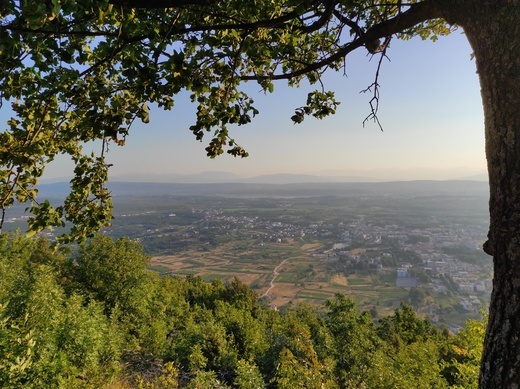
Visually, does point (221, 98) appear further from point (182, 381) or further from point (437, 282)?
point (437, 282)

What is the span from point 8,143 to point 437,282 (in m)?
111

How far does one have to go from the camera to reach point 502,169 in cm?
188

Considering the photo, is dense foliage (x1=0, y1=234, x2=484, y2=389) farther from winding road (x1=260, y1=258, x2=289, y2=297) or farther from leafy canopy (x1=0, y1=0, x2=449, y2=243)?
winding road (x1=260, y1=258, x2=289, y2=297)

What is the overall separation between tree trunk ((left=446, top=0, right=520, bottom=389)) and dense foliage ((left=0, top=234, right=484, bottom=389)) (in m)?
4.61

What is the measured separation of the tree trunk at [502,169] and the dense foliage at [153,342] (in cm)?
461

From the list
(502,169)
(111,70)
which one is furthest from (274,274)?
(502,169)

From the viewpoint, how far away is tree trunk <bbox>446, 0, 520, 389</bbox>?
1.74 metres

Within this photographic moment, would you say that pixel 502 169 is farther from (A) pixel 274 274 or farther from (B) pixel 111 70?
(A) pixel 274 274

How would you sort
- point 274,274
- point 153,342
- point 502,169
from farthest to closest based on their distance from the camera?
point 274,274 < point 153,342 < point 502,169

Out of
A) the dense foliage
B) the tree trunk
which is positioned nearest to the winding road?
the dense foliage

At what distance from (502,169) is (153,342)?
19.9 m

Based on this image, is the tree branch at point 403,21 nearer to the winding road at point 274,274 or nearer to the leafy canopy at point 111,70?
Result: the leafy canopy at point 111,70

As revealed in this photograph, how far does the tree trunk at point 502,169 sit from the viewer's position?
174 cm

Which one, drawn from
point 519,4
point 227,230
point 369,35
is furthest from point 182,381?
point 227,230
